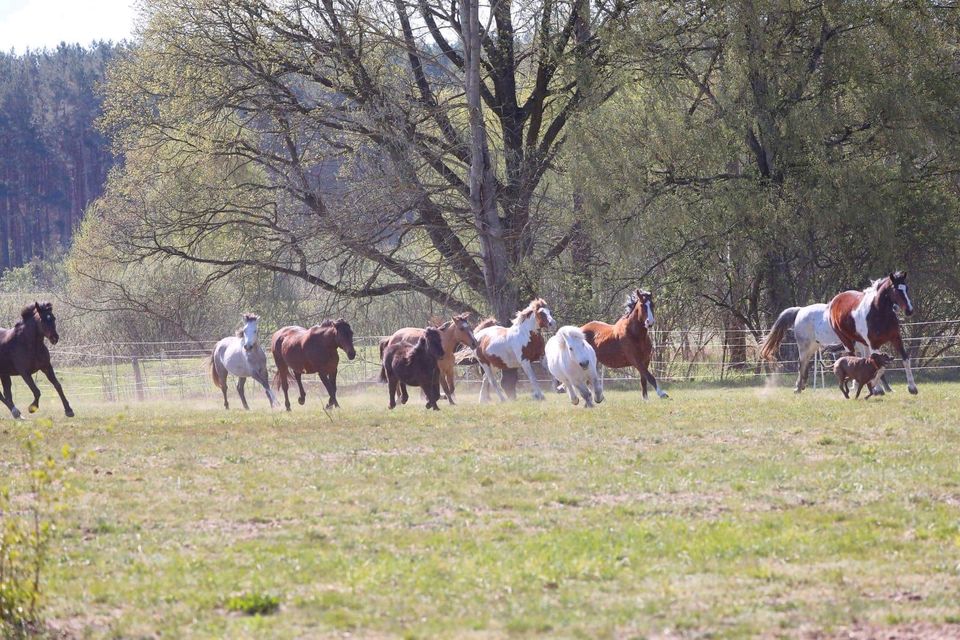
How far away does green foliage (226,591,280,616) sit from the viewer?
7.11 m

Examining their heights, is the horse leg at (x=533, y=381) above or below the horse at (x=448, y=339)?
below

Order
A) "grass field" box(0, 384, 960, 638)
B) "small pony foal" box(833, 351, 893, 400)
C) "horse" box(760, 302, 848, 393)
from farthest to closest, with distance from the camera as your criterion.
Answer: "horse" box(760, 302, 848, 393) < "small pony foal" box(833, 351, 893, 400) < "grass field" box(0, 384, 960, 638)

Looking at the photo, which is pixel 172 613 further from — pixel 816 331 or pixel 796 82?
pixel 796 82

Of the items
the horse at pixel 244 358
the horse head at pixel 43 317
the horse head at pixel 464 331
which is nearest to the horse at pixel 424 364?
the horse head at pixel 464 331

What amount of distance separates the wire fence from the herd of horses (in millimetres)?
3553

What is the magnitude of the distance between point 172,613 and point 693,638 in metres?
2.86

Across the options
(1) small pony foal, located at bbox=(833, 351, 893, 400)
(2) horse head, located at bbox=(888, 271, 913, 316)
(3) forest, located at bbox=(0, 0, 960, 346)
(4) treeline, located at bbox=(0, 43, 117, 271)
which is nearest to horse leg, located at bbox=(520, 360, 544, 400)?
(1) small pony foal, located at bbox=(833, 351, 893, 400)

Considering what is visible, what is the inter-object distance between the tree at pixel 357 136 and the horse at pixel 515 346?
7701 mm

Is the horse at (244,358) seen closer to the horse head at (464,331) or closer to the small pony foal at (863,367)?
the horse head at (464,331)

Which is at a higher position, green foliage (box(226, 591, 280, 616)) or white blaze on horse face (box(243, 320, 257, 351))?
white blaze on horse face (box(243, 320, 257, 351))

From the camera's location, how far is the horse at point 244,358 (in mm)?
23266

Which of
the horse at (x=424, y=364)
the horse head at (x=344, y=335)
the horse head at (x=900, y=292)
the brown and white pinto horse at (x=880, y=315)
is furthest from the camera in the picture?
the horse head at (x=344, y=335)

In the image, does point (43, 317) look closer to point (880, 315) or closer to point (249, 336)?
point (249, 336)

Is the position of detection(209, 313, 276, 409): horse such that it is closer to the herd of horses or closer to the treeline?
the herd of horses
